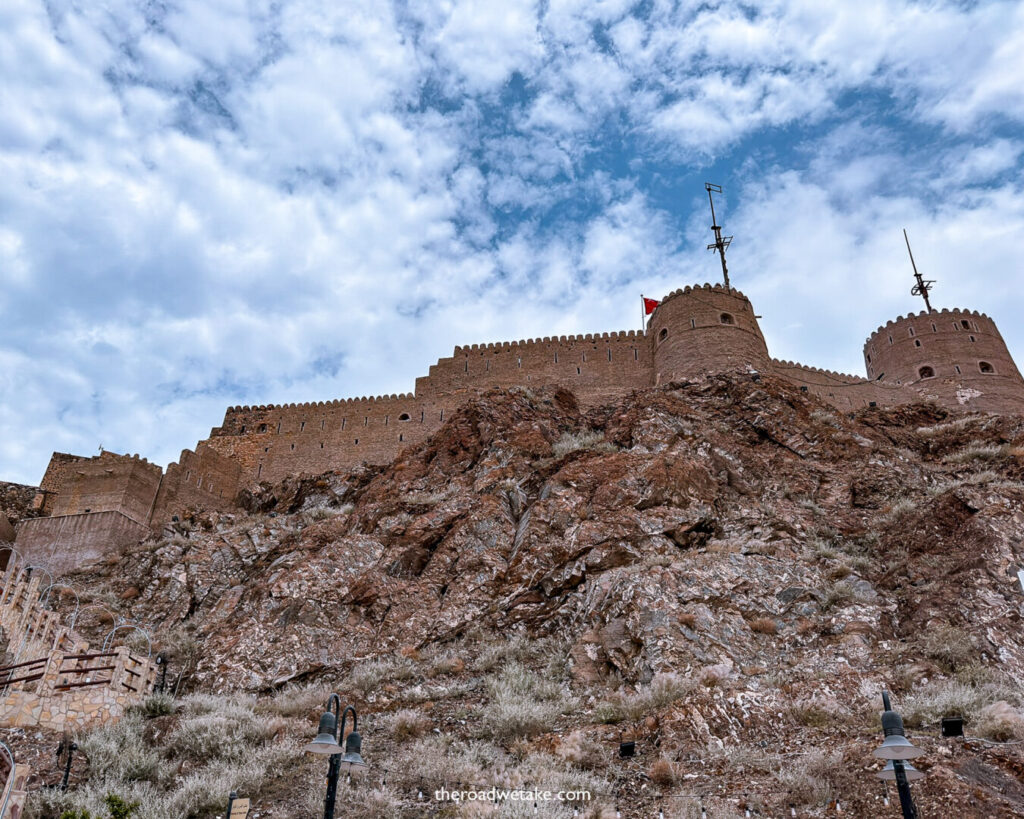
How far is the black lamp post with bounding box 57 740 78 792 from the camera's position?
8.88m

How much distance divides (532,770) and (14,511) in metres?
24.2

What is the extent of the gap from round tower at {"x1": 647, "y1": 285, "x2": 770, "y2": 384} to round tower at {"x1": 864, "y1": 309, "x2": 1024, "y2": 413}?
8.48 metres

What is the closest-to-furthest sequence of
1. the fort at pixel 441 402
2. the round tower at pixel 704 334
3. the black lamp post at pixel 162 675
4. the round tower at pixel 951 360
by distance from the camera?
1. the black lamp post at pixel 162 675
2. the fort at pixel 441 402
3. the round tower at pixel 704 334
4. the round tower at pixel 951 360

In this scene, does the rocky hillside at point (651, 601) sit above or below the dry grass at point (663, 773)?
above

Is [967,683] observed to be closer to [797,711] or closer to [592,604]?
[797,711]

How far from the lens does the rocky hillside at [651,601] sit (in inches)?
332

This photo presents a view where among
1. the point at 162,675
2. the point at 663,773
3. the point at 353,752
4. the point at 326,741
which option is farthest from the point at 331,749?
the point at 162,675

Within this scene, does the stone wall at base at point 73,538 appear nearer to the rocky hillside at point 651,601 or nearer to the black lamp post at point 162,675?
the rocky hillside at point 651,601

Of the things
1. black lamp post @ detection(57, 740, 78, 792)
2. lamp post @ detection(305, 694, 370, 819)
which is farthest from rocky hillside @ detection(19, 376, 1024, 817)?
black lamp post @ detection(57, 740, 78, 792)

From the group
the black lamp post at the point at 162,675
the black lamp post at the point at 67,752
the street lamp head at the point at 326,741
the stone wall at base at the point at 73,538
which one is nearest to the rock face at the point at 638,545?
the black lamp post at the point at 162,675

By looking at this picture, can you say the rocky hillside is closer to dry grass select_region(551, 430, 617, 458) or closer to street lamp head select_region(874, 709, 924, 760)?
dry grass select_region(551, 430, 617, 458)

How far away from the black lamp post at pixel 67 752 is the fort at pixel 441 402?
13.1 metres

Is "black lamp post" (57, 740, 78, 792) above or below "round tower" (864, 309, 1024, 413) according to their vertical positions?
below

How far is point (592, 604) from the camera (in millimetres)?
12773
